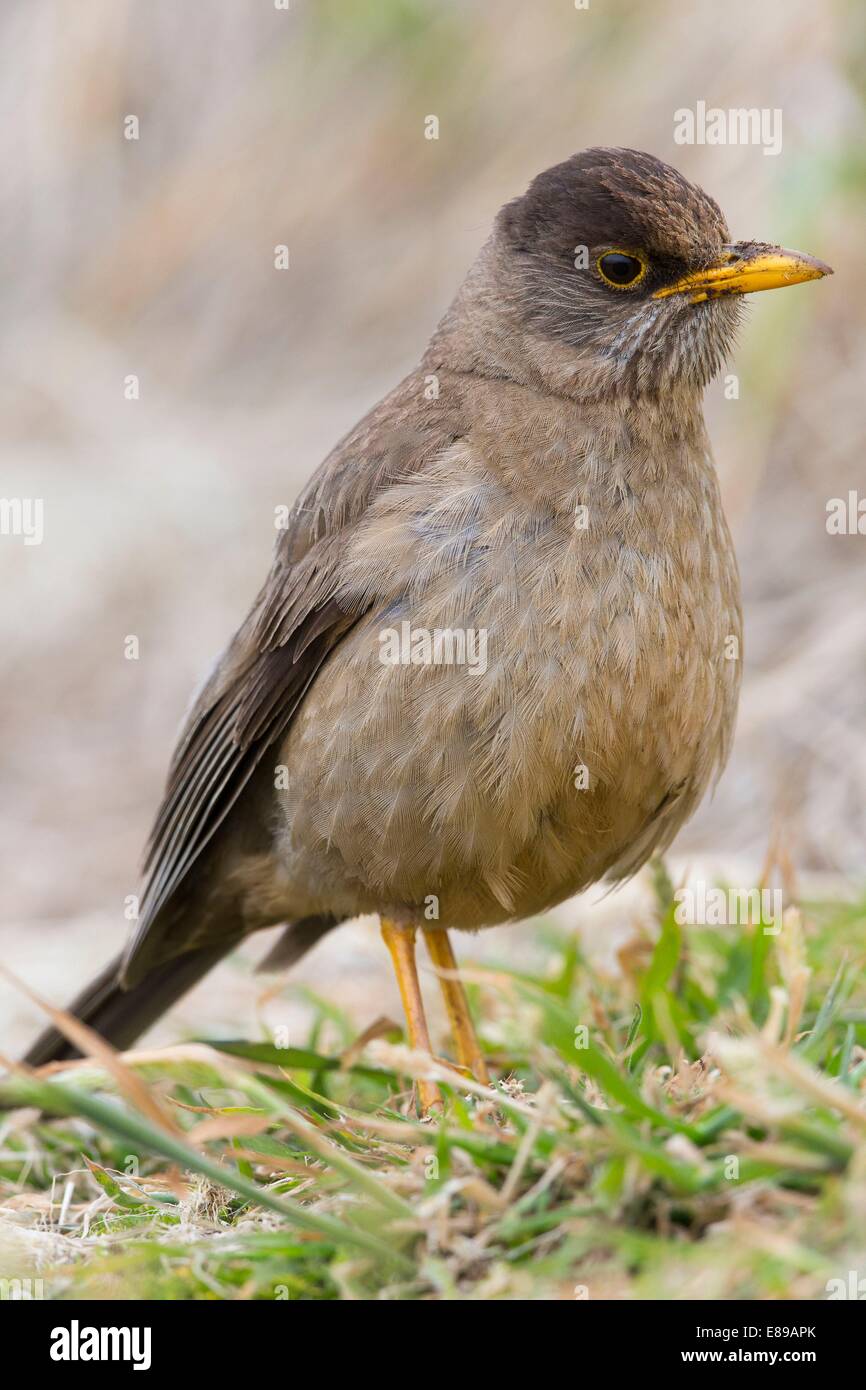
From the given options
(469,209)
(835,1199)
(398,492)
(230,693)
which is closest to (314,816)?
(230,693)

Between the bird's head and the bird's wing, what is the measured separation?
18.0 inches

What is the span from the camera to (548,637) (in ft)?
12.4

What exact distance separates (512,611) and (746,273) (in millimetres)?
1136

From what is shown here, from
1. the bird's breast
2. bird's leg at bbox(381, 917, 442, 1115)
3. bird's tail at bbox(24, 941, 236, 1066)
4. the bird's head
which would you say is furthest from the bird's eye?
bird's tail at bbox(24, 941, 236, 1066)

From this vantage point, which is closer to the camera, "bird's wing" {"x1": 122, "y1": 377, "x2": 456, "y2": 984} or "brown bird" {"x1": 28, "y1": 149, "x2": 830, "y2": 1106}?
"brown bird" {"x1": 28, "y1": 149, "x2": 830, "y2": 1106}

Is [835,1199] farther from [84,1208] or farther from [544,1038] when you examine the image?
[84,1208]

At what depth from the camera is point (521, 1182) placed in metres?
2.97

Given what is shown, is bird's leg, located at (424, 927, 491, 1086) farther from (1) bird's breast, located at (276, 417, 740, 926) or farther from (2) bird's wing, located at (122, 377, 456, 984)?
(2) bird's wing, located at (122, 377, 456, 984)

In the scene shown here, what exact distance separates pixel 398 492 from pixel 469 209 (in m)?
5.48

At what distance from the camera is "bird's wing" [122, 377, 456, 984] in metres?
4.27

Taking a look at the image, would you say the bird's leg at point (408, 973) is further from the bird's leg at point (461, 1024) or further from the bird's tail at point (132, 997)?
the bird's tail at point (132, 997)

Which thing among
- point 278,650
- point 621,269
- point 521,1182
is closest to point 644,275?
point 621,269

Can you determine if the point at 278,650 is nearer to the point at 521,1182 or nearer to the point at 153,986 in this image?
the point at 153,986

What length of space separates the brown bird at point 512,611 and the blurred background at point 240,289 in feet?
10.7
